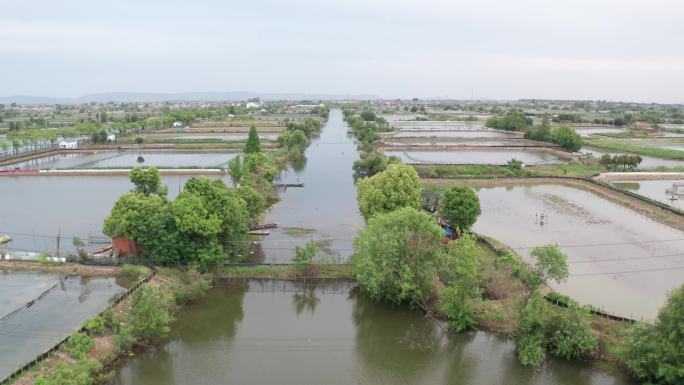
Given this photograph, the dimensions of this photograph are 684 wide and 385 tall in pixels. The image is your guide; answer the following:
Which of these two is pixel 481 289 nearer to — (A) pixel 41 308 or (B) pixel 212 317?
(B) pixel 212 317

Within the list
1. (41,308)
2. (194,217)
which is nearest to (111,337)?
(41,308)

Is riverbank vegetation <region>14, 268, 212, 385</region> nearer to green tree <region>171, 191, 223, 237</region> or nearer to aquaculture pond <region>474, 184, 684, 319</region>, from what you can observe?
green tree <region>171, 191, 223, 237</region>

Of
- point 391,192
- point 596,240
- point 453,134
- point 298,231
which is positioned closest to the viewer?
point 391,192

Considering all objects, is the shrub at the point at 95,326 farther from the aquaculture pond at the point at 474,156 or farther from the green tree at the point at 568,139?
the green tree at the point at 568,139

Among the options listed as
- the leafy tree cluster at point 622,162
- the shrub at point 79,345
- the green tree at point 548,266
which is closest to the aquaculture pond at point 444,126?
the leafy tree cluster at point 622,162

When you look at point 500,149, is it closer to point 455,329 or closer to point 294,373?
point 455,329

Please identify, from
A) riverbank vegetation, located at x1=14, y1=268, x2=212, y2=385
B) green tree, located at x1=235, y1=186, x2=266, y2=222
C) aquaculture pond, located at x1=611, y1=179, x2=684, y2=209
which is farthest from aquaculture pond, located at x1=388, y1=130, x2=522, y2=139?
riverbank vegetation, located at x1=14, y1=268, x2=212, y2=385
